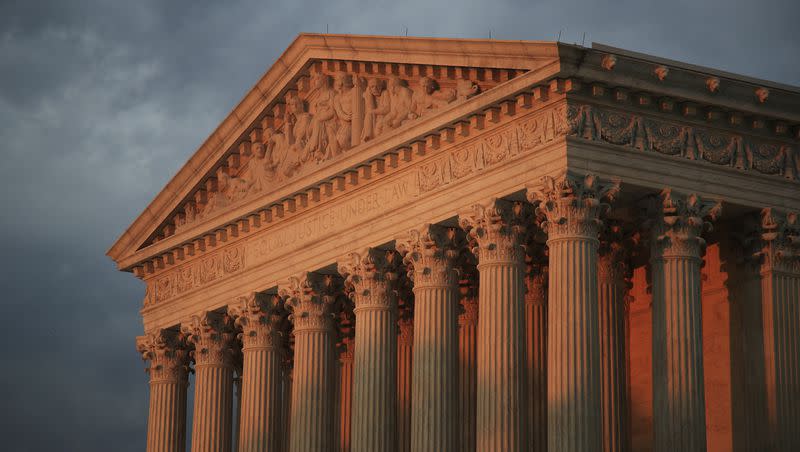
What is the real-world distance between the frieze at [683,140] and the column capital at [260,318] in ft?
55.6

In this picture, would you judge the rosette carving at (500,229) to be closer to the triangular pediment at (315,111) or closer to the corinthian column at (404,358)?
the triangular pediment at (315,111)

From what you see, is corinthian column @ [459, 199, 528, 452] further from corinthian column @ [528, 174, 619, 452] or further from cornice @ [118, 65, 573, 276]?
cornice @ [118, 65, 573, 276]

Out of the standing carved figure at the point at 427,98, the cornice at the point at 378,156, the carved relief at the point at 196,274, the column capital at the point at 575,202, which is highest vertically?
the standing carved figure at the point at 427,98

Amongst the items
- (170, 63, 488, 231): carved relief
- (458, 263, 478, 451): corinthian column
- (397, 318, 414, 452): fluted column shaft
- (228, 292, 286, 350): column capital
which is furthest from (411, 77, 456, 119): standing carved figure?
(228, 292, 286, 350): column capital

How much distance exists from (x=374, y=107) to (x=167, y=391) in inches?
671

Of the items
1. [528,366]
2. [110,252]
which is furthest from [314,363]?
[110,252]

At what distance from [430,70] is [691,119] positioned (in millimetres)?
8359

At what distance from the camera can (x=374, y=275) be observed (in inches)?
2165

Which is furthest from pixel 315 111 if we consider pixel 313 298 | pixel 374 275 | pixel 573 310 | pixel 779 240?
pixel 779 240

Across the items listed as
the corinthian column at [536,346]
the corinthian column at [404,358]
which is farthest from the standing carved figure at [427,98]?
the corinthian column at [404,358]

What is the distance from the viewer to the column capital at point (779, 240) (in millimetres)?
49531

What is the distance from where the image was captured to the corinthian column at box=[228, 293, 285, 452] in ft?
199

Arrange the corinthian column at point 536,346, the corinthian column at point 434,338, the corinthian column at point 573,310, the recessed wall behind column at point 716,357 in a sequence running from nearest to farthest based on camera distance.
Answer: the corinthian column at point 573,310
the corinthian column at point 434,338
the recessed wall behind column at point 716,357
the corinthian column at point 536,346

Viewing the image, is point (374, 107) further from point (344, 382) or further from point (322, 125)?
point (344, 382)
